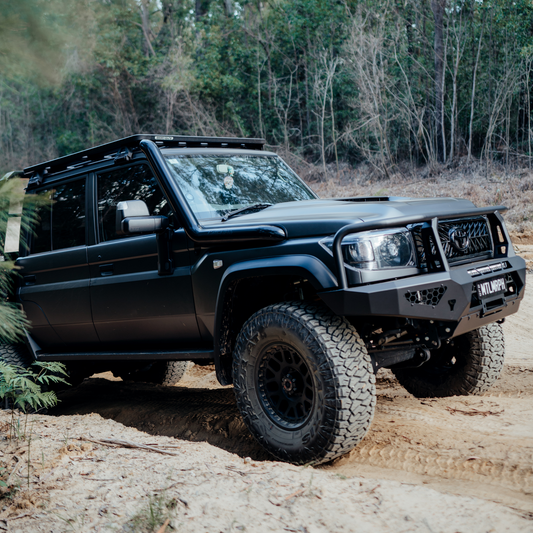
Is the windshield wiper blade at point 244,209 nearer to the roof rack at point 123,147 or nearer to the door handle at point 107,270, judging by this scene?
the roof rack at point 123,147

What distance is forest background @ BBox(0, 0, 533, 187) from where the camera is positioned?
1490cm

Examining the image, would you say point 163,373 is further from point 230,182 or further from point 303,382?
point 303,382

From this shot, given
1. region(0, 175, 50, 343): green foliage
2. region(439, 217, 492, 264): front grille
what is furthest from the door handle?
region(439, 217, 492, 264): front grille

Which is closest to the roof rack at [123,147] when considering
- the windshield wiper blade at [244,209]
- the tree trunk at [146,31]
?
the windshield wiper blade at [244,209]

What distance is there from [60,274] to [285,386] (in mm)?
2413

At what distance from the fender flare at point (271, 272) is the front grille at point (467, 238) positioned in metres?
0.82

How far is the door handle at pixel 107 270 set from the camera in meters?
4.22

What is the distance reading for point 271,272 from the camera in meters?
3.16

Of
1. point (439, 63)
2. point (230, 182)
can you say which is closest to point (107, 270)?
point (230, 182)

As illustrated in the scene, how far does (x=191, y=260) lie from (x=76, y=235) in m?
1.42

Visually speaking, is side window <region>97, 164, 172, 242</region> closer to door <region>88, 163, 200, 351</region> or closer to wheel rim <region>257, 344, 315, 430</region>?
door <region>88, 163, 200, 351</region>

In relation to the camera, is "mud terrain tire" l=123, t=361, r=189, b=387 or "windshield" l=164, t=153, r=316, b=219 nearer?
"windshield" l=164, t=153, r=316, b=219

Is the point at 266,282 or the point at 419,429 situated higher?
the point at 266,282

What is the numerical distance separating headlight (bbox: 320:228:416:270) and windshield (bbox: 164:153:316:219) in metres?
1.17
